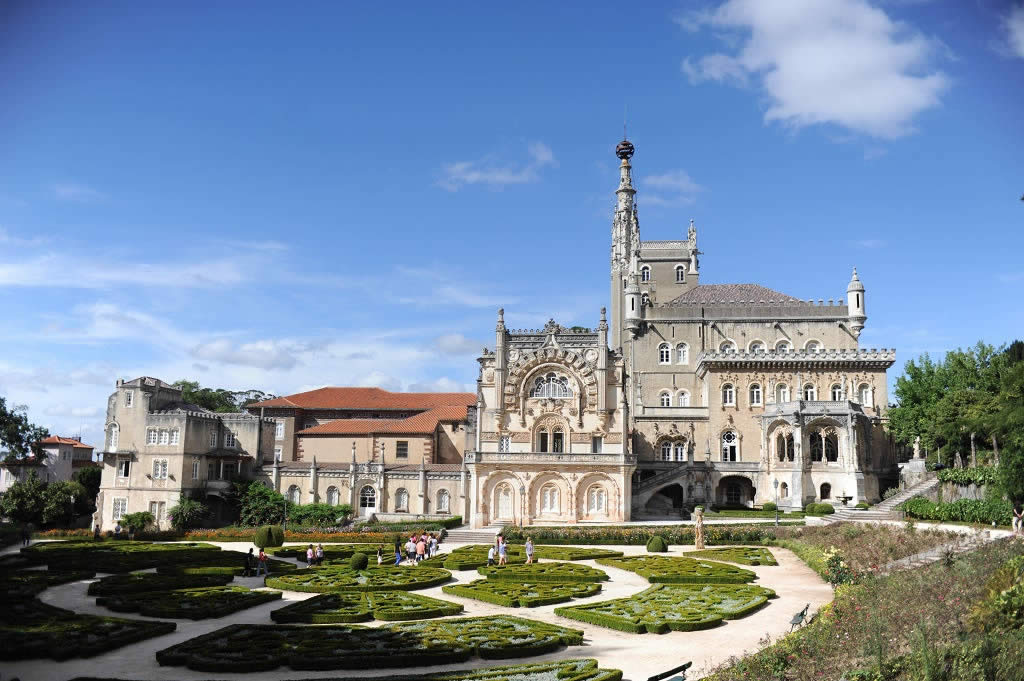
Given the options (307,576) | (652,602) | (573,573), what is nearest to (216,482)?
(307,576)

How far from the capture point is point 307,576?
31844mm

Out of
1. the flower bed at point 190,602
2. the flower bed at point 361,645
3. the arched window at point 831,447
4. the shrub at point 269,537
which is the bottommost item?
the flower bed at point 361,645

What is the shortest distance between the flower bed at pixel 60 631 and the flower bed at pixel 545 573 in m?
13.0

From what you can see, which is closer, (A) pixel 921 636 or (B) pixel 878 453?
(A) pixel 921 636

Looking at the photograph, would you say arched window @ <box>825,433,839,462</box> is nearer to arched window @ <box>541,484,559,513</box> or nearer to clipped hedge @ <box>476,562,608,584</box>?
arched window @ <box>541,484,559,513</box>

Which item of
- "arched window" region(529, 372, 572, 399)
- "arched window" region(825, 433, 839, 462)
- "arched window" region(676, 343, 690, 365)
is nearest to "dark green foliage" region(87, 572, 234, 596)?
"arched window" region(529, 372, 572, 399)

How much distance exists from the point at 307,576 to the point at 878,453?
4700 cm

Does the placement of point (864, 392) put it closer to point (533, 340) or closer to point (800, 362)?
point (800, 362)

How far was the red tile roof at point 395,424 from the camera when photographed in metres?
65.4

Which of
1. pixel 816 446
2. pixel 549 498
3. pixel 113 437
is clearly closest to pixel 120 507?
pixel 113 437

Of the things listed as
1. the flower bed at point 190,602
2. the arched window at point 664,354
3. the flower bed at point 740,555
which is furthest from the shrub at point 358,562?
the arched window at point 664,354

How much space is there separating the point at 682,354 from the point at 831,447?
15.5 m

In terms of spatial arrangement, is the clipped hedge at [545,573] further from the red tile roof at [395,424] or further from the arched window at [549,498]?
the red tile roof at [395,424]

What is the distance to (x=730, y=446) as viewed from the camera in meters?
64.8
